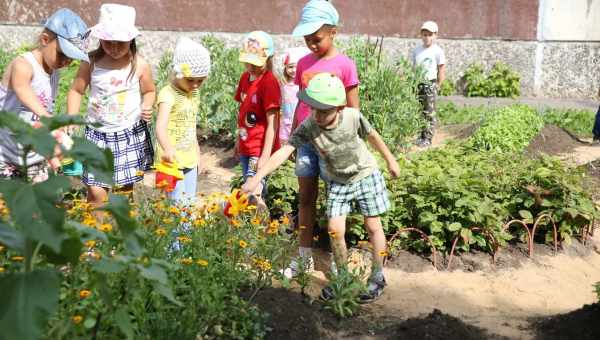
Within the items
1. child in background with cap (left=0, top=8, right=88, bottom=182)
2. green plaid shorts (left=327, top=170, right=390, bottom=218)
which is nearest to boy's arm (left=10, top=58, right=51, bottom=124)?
child in background with cap (left=0, top=8, right=88, bottom=182)

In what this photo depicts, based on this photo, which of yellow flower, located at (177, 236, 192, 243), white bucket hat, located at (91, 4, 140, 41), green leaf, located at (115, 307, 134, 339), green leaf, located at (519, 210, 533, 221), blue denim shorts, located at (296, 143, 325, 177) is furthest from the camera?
green leaf, located at (519, 210, 533, 221)

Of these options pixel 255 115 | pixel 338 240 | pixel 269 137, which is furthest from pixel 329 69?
pixel 338 240

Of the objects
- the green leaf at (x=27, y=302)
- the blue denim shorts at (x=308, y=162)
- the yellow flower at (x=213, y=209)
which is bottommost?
the yellow flower at (x=213, y=209)

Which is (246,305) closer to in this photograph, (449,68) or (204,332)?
(204,332)

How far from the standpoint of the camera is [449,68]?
1441cm

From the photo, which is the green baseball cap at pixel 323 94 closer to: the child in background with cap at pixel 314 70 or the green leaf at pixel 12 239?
the child in background with cap at pixel 314 70

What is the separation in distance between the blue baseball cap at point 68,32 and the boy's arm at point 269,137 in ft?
4.18

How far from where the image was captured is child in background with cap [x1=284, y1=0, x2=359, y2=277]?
17.1 feet

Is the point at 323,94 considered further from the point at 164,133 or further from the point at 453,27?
the point at 453,27

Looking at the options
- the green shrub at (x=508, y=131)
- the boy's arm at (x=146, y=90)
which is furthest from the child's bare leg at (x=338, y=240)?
the green shrub at (x=508, y=131)

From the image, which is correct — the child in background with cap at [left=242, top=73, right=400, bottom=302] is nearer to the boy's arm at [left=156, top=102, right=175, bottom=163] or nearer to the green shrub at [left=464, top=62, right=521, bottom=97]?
the boy's arm at [left=156, top=102, right=175, bottom=163]

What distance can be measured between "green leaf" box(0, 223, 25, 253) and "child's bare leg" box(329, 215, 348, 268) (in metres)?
2.50

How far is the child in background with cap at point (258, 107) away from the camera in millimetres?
5699

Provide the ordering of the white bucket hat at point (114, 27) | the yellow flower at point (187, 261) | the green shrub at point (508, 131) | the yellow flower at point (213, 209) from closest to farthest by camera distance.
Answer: the yellow flower at point (187, 261) < the yellow flower at point (213, 209) < the white bucket hat at point (114, 27) < the green shrub at point (508, 131)
